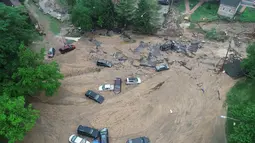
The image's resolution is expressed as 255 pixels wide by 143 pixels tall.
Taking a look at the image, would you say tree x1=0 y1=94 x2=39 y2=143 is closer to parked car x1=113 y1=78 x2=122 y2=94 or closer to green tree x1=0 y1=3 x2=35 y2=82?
green tree x1=0 y1=3 x2=35 y2=82

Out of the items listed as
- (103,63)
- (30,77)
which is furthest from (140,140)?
(30,77)

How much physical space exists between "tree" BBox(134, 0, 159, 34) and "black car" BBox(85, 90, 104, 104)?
53.9ft

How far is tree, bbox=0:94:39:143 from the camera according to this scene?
20.7m

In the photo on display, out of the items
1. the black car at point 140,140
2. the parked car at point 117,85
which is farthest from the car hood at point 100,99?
the black car at point 140,140

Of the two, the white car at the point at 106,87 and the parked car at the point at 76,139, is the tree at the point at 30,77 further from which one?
the white car at the point at 106,87

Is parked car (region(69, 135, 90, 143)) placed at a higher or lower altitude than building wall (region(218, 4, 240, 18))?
lower

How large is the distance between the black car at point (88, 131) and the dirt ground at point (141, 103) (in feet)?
3.09

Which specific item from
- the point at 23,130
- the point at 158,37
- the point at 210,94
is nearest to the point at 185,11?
the point at 158,37

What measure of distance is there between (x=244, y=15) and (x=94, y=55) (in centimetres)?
3160

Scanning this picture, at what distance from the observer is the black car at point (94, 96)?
2916 centimetres

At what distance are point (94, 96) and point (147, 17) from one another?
17.4m

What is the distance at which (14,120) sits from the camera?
20734 mm

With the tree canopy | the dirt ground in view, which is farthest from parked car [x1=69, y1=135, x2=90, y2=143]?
the tree canopy

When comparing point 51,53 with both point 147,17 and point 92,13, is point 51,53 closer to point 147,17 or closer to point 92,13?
point 92,13
